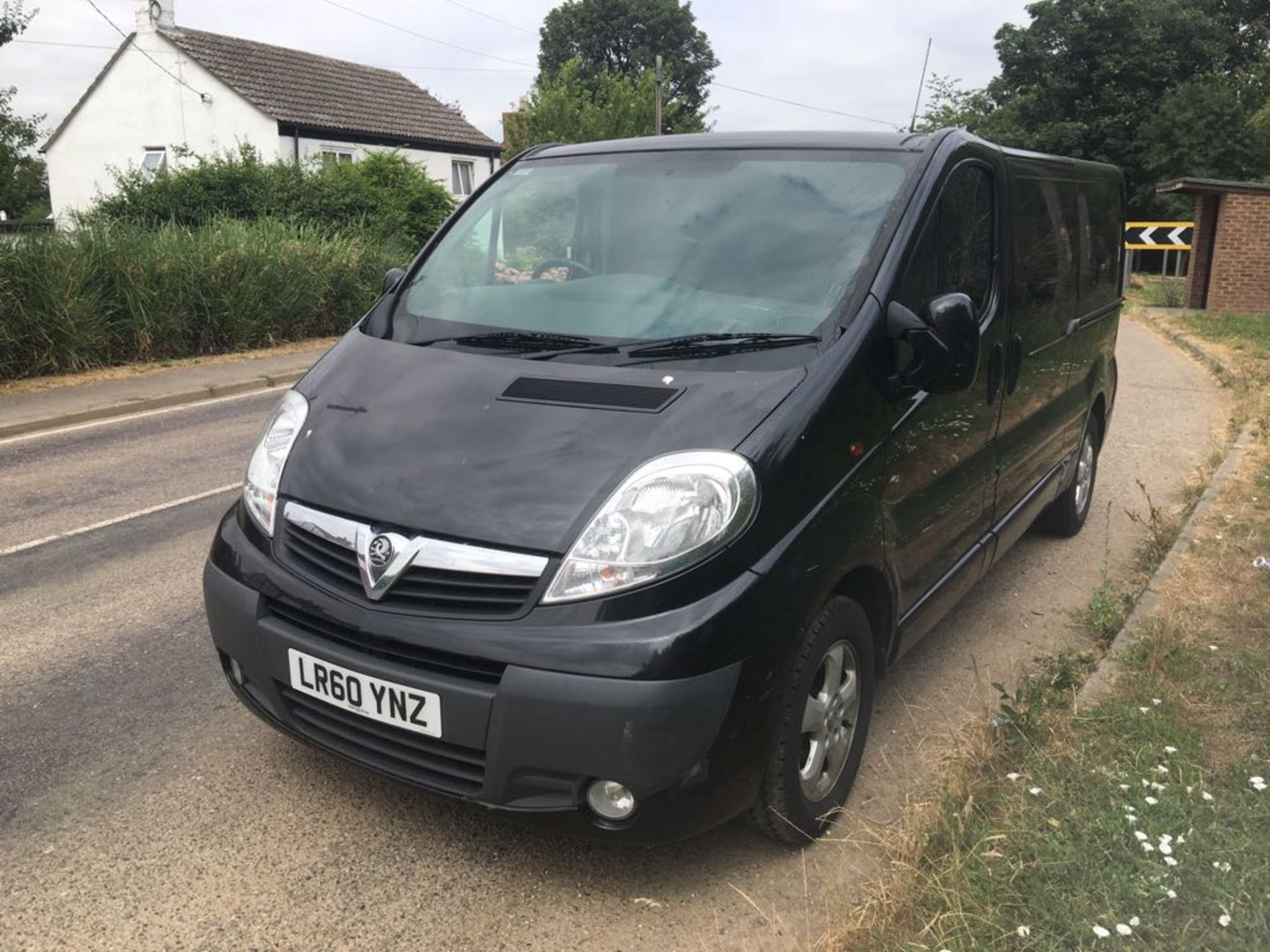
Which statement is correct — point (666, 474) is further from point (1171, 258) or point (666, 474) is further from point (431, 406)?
point (1171, 258)

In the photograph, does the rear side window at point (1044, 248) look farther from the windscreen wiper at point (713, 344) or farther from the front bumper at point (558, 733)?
the front bumper at point (558, 733)

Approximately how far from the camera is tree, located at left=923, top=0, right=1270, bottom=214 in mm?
37781

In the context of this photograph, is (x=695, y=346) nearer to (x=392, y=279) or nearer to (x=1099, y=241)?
(x=392, y=279)

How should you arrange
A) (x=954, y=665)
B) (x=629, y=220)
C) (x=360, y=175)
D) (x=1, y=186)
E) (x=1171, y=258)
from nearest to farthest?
(x=629, y=220), (x=954, y=665), (x=360, y=175), (x=1, y=186), (x=1171, y=258)

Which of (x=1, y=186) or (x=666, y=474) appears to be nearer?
(x=666, y=474)

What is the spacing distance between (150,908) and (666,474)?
5.66 feet

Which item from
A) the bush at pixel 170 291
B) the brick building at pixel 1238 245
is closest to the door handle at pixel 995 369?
the bush at pixel 170 291

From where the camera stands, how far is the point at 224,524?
3061 millimetres

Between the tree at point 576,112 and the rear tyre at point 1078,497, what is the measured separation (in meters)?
30.8

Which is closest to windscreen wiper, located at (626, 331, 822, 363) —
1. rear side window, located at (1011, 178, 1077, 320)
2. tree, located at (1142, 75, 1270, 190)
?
rear side window, located at (1011, 178, 1077, 320)

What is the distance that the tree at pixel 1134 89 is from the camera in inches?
1487

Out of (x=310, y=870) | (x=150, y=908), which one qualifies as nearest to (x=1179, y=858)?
(x=310, y=870)

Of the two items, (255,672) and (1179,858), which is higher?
(255,672)

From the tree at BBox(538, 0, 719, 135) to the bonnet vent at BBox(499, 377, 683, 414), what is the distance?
66162mm
